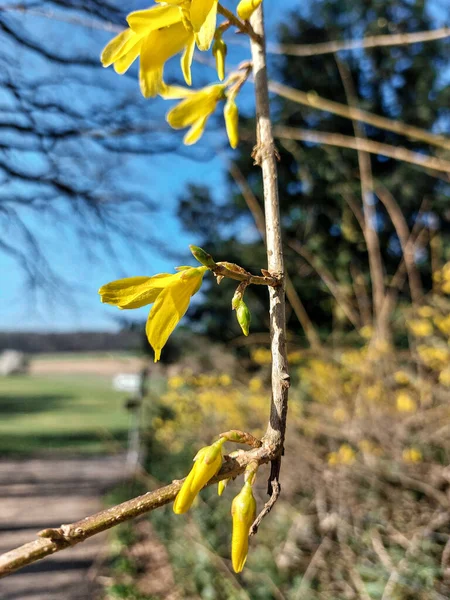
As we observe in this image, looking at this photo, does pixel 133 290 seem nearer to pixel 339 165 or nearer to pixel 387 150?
pixel 387 150

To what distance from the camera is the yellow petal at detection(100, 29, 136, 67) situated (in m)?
→ 0.39

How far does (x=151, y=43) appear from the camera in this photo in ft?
1.32

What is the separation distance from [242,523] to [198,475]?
0.16 ft

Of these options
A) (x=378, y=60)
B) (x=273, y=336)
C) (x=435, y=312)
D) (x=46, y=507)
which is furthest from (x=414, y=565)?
(x=378, y=60)

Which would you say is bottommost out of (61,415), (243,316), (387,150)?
(61,415)

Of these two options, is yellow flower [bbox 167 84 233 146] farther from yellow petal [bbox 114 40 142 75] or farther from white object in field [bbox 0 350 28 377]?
white object in field [bbox 0 350 28 377]

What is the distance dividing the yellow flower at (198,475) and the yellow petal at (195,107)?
326 mm

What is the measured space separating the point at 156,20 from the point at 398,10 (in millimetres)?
7380

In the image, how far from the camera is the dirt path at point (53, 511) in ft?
11.7

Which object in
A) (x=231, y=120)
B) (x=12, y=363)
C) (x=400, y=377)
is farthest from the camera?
(x=12, y=363)

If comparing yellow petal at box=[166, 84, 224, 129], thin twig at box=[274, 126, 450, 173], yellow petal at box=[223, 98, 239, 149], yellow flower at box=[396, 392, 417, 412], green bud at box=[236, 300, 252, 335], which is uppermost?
thin twig at box=[274, 126, 450, 173]

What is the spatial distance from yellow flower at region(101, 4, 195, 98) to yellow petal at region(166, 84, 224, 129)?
58 mm

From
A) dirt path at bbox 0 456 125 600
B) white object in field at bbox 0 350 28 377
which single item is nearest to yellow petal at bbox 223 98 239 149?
dirt path at bbox 0 456 125 600

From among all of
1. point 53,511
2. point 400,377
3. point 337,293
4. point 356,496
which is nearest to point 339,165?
point 337,293
